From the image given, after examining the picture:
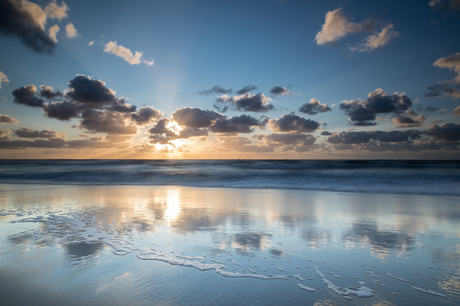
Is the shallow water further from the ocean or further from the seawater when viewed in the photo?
the seawater

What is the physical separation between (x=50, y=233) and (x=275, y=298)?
5.38m

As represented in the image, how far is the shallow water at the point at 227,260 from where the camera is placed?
9.78 feet

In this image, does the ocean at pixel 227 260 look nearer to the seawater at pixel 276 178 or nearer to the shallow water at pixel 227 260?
the shallow water at pixel 227 260

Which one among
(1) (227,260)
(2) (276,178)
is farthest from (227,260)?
(2) (276,178)

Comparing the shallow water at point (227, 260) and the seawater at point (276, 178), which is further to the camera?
the seawater at point (276, 178)

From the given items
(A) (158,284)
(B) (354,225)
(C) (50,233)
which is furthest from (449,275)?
(C) (50,233)

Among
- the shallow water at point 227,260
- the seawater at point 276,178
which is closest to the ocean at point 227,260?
the shallow water at point 227,260

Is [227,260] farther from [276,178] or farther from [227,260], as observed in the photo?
[276,178]

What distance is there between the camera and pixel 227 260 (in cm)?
406

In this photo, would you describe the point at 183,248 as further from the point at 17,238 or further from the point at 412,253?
the point at 412,253

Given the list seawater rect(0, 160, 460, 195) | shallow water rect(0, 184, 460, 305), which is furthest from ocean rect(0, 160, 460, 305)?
seawater rect(0, 160, 460, 195)

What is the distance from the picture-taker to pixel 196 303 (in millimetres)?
2793

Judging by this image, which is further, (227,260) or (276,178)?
(276,178)

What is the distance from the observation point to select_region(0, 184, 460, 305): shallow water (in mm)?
2980
